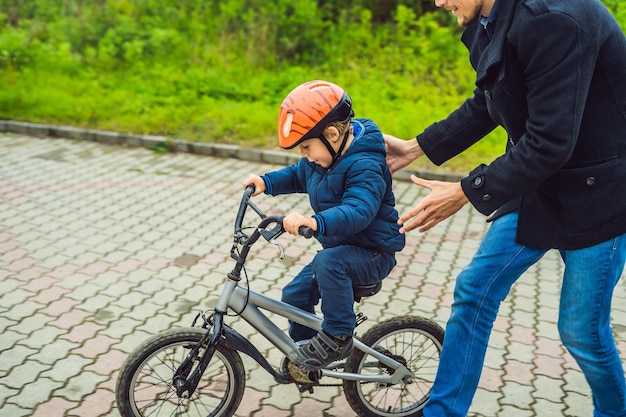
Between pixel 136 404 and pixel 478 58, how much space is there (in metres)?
2.13

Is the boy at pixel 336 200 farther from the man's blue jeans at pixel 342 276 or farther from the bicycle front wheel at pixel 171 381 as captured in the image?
the bicycle front wheel at pixel 171 381

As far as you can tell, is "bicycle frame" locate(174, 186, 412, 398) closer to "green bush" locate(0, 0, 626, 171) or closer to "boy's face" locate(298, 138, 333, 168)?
"boy's face" locate(298, 138, 333, 168)

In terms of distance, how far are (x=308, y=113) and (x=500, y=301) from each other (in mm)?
1132

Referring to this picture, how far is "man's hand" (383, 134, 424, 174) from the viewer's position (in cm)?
338

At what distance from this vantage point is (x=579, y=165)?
2.64 m

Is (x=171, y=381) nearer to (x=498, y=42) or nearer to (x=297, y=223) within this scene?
(x=297, y=223)

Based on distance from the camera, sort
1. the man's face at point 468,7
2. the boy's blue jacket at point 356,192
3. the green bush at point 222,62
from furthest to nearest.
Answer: the green bush at point 222,62, the boy's blue jacket at point 356,192, the man's face at point 468,7


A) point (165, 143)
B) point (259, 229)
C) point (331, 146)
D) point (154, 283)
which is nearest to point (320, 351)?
point (259, 229)

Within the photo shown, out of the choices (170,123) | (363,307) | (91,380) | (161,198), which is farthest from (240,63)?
(91,380)

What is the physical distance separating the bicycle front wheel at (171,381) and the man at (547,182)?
922mm

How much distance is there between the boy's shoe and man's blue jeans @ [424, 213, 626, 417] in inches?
17.5

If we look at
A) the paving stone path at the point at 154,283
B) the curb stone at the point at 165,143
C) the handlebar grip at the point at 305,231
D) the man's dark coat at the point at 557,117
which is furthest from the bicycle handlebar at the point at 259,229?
the curb stone at the point at 165,143

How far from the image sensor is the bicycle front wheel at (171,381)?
Result: 3006 millimetres

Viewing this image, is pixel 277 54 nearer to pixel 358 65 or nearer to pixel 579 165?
pixel 358 65
